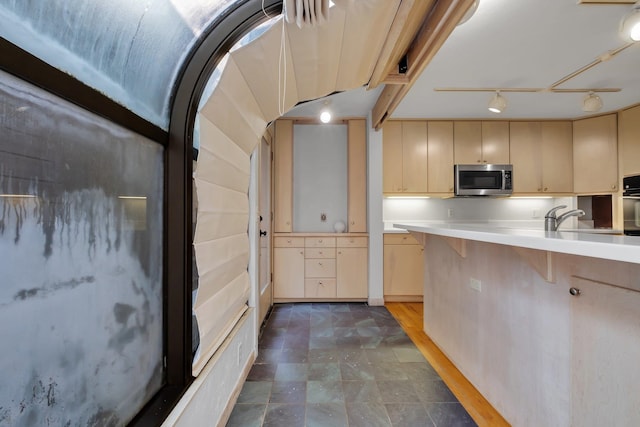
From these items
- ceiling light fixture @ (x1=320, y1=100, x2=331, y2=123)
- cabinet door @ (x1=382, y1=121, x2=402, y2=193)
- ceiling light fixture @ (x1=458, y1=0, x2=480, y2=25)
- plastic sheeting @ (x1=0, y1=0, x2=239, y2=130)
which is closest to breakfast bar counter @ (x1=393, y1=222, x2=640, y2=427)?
ceiling light fixture @ (x1=458, y1=0, x2=480, y2=25)

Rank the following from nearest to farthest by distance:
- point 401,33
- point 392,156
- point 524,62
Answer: point 401,33, point 524,62, point 392,156

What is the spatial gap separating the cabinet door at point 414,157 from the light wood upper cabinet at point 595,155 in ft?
6.74

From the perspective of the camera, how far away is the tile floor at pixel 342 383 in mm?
1443

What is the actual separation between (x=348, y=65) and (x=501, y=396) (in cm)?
199

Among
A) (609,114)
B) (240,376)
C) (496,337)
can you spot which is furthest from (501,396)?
(609,114)

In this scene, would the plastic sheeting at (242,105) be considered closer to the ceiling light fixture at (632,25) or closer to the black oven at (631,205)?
the ceiling light fixture at (632,25)

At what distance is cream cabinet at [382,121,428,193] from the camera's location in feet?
11.8

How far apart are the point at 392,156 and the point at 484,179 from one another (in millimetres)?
1276

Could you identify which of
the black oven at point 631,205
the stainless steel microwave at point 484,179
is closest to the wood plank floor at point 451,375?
the stainless steel microwave at point 484,179

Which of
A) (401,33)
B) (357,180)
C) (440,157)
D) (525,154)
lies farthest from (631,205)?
(401,33)

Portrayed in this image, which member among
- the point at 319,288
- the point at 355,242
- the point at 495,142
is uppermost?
the point at 495,142

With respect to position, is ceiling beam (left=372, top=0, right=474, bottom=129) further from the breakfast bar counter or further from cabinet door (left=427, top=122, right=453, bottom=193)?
cabinet door (left=427, top=122, right=453, bottom=193)

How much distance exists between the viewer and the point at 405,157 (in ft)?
11.8

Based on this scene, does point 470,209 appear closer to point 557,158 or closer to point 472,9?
point 557,158
